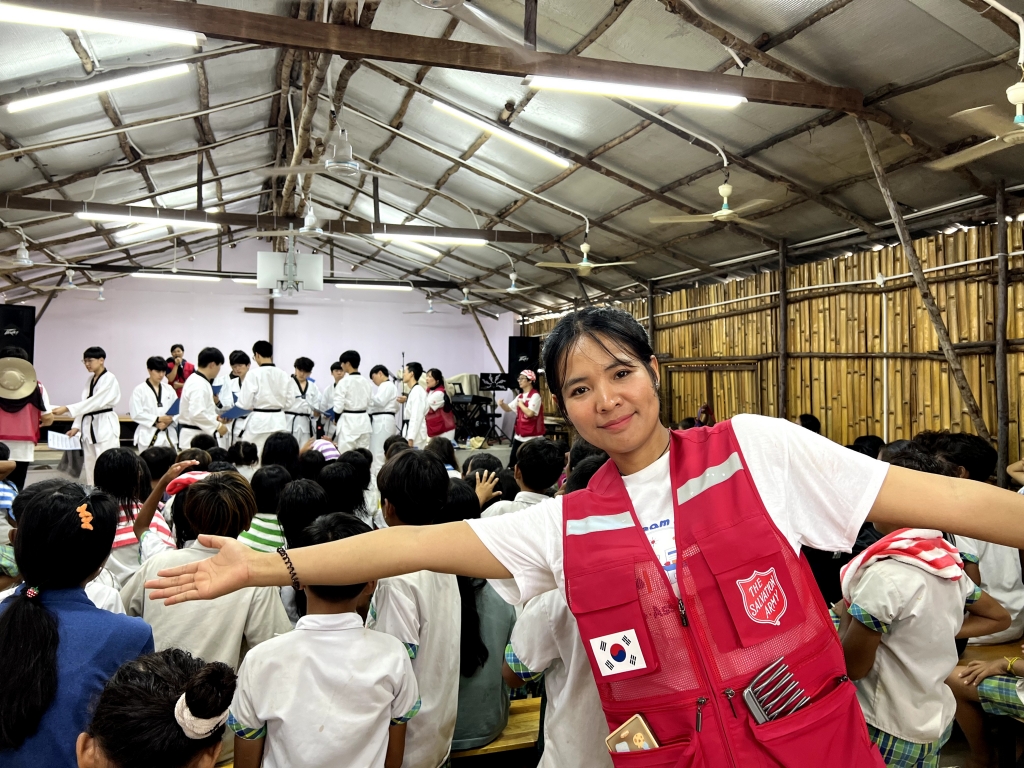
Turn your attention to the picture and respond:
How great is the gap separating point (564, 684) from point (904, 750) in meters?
0.96

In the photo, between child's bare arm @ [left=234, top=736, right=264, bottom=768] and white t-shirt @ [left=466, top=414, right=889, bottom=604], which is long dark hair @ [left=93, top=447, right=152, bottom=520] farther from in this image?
white t-shirt @ [left=466, top=414, right=889, bottom=604]

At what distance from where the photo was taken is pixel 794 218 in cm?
710

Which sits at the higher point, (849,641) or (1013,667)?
(849,641)

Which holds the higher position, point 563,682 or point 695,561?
point 695,561

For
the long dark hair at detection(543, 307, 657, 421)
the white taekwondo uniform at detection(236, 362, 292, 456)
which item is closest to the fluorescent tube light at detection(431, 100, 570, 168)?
the white taekwondo uniform at detection(236, 362, 292, 456)

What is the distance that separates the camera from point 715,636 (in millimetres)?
1076

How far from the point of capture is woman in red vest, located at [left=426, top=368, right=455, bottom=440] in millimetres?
8234

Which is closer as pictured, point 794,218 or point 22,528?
point 22,528

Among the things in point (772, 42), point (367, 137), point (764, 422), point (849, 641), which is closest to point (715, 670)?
point (764, 422)

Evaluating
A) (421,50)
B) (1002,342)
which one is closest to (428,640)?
(421,50)

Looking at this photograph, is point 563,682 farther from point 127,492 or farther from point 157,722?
point 127,492

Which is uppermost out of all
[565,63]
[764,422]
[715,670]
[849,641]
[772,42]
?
[772,42]

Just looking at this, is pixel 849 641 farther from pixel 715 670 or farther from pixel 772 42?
pixel 772 42

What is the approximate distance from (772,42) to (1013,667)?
4.13 m
